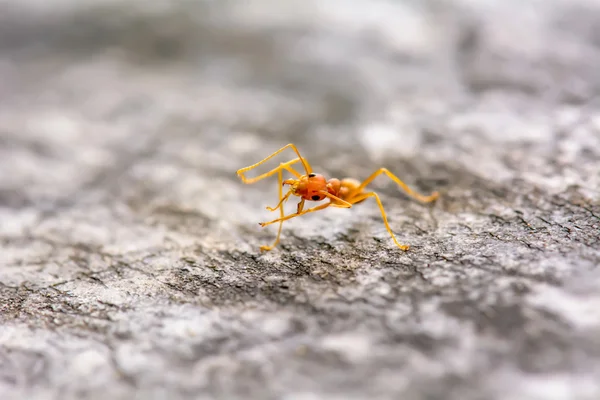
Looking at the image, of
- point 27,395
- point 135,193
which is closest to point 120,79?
point 135,193

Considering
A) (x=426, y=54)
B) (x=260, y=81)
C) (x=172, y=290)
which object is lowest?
→ (x=172, y=290)

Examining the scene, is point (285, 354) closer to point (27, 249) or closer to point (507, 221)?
point (507, 221)

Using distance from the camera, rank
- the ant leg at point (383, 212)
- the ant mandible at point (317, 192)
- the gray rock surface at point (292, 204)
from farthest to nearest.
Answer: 1. the ant mandible at point (317, 192)
2. the ant leg at point (383, 212)
3. the gray rock surface at point (292, 204)

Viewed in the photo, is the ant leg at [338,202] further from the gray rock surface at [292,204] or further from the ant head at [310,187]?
the gray rock surface at [292,204]

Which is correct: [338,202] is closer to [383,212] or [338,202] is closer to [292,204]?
[383,212]

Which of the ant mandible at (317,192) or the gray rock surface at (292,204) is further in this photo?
the ant mandible at (317,192)

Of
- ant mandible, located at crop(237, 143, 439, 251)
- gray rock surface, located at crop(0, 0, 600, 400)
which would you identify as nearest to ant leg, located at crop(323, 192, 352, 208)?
ant mandible, located at crop(237, 143, 439, 251)

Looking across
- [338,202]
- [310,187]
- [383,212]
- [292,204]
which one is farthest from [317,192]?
[292,204]

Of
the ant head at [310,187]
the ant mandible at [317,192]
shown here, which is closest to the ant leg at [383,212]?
the ant mandible at [317,192]
